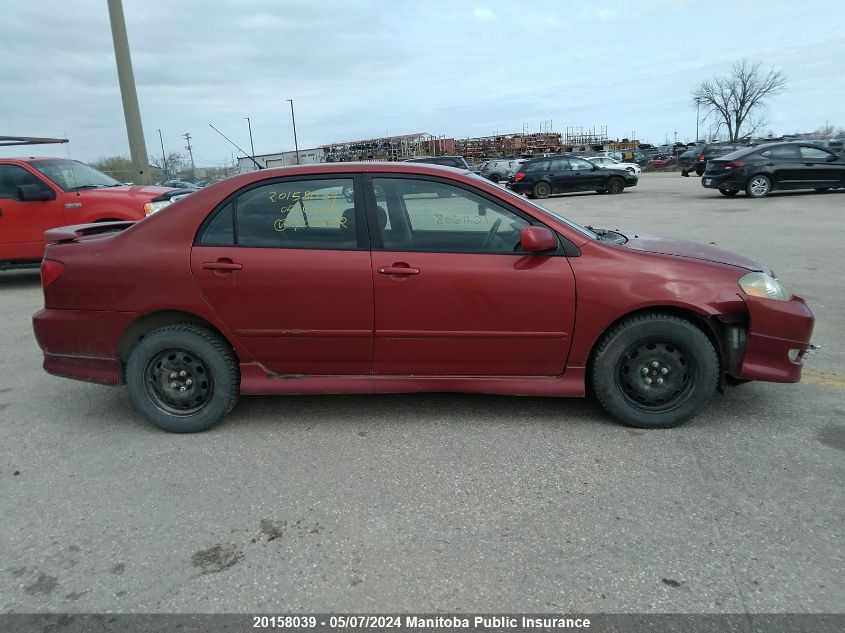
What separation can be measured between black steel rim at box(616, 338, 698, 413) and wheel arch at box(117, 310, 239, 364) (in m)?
2.35

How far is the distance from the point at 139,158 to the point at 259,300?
705 inches

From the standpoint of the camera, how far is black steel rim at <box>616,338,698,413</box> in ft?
11.6

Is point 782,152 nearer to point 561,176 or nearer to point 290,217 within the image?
point 561,176

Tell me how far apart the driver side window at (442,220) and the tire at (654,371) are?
0.84m

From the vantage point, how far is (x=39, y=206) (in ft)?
26.6

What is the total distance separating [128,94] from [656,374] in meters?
20.3

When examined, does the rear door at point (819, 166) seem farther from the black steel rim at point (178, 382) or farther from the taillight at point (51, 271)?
the taillight at point (51, 271)

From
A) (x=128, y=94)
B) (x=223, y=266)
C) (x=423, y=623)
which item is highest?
(x=128, y=94)

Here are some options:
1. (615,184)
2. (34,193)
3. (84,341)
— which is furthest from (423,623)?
(615,184)

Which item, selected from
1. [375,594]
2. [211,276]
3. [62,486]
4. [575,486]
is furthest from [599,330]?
[62,486]

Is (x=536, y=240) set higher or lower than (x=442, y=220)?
lower

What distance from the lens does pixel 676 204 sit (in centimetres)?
1717

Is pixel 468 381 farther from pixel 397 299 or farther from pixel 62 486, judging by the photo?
pixel 62 486

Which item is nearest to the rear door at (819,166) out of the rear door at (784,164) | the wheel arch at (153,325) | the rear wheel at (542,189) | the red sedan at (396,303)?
the rear door at (784,164)
